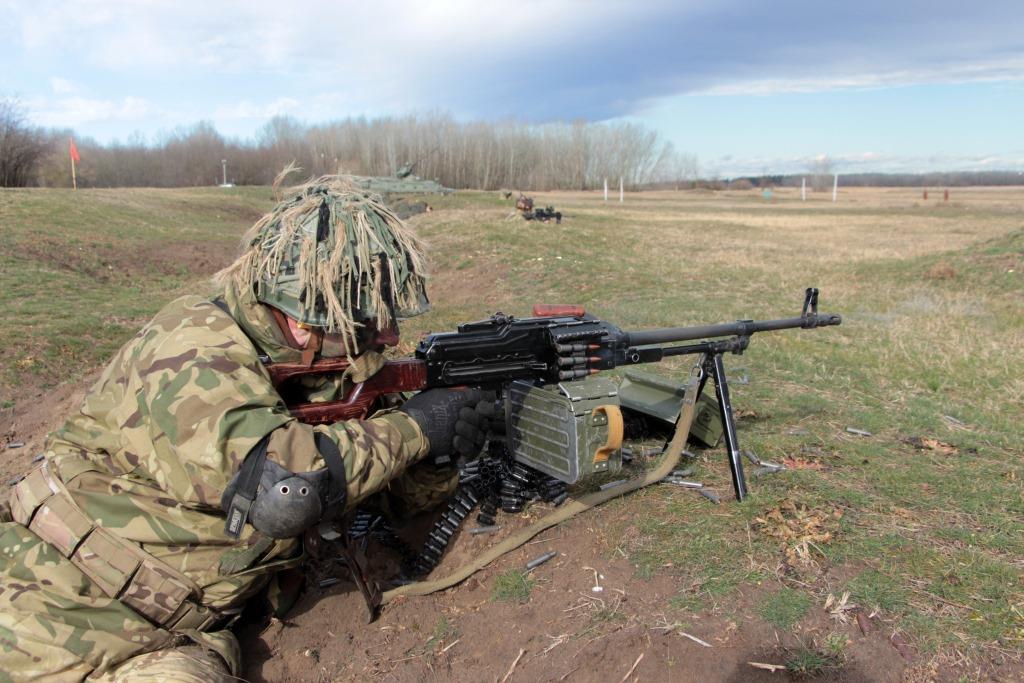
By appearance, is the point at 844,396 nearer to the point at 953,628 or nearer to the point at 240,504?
the point at 953,628

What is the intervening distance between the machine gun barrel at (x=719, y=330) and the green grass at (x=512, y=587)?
1.46 metres

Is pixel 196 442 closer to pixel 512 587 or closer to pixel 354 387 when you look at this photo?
pixel 354 387

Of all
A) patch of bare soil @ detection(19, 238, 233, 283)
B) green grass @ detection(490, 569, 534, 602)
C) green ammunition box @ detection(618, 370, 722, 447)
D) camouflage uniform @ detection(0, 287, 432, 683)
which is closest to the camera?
camouflage uniform @ detection(0, 287, 432, 683)

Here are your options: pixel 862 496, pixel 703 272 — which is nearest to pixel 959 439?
pixel 862 496

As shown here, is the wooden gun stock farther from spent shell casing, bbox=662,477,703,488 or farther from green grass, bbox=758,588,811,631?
green grass, bbox=758,588,811,631

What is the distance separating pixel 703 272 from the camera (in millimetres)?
14953

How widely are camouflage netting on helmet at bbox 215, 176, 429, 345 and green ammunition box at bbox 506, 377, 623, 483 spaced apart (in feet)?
3.04

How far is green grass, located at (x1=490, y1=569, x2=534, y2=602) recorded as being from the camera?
153 inches

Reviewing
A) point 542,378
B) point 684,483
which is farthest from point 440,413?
point 684,483

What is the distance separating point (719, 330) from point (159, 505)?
10.6ft

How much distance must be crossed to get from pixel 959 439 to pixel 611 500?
2.92 meters

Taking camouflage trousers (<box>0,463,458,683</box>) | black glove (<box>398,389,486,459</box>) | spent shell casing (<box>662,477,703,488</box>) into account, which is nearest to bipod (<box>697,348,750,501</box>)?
spent shell casing (<box>662,477,703,488</box>)

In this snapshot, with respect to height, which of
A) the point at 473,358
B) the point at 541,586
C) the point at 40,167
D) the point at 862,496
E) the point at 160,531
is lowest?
the point at 541,586

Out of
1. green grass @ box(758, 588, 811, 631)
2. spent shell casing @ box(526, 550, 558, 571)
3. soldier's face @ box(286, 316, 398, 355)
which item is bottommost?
spent shell casing @ box(526, 550, 558, 571)
